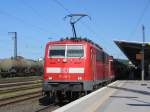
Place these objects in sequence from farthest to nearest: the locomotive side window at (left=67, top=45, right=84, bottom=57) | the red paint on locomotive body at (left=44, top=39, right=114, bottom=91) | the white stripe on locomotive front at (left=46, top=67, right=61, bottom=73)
Result: 1. the locomotive side window at (left=67, top=45, right=84, bottom=57)
2. the white stripe on locomotive front at (left=46, top=67, right=61, bottom=73)
3. the red paint on locomotive body at (left=44, top=39, right=114, bottom=91)

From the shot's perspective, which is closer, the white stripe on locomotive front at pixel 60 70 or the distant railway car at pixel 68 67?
the distant railway car at pixel 68 67

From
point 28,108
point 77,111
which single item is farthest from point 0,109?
point 77,111

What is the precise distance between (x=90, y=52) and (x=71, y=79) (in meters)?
1.83

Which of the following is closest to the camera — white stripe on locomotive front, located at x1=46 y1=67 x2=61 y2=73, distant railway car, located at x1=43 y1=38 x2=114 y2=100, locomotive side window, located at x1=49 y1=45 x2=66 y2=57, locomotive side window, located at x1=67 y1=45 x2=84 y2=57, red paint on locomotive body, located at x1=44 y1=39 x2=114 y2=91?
distant railway car, located at x1=43 y1=38 x2=114 y2=100

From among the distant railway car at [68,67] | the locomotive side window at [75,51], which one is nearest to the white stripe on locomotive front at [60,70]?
the distant railway car at [68,67]

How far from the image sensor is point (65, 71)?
20922 millimetres

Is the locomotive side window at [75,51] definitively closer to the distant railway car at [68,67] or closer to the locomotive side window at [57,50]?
the distant railway car at [68,67]

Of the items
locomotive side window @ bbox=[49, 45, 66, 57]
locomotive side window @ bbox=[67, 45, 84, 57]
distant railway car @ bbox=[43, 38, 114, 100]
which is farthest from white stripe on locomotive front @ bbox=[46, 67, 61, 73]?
locomotive side window @ bbox=[67, 45, 84, 57]

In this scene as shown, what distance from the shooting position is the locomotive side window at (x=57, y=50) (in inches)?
846

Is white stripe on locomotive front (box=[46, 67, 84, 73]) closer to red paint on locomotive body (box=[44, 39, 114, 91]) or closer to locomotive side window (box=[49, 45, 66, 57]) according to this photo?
red paint on locomotive body (box=[44, 39, 114, 91])

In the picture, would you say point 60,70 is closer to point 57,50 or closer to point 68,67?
point 68,67

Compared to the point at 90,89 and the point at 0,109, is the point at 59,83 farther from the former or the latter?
the point at 0,109

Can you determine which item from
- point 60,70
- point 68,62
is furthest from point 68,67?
point 60,70

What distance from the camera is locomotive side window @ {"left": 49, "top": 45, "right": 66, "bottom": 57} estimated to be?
21.5 meters
